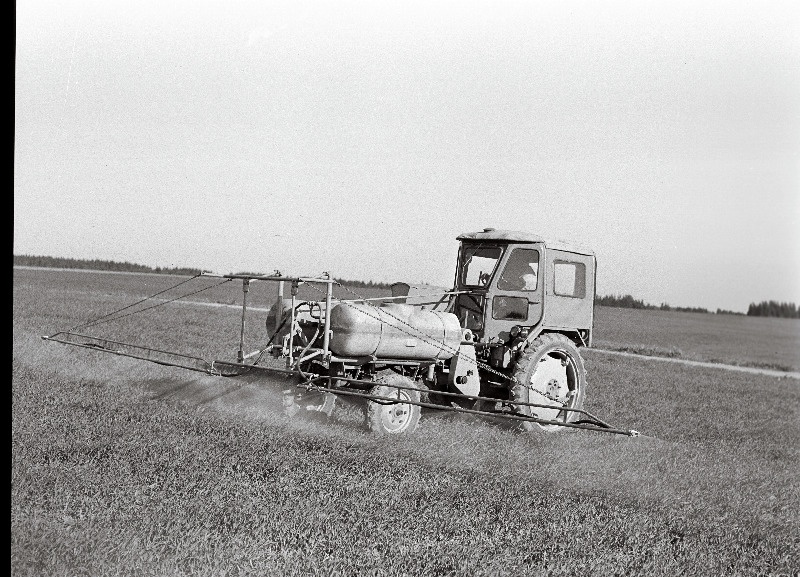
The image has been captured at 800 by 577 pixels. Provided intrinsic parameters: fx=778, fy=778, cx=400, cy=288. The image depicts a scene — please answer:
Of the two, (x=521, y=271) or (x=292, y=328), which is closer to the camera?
(x=292, y=328)

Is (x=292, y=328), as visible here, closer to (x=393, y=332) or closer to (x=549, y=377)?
(x=393, y=332)

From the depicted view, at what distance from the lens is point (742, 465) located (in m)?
10.8

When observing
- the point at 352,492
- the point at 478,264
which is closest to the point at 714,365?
the point at 478,264

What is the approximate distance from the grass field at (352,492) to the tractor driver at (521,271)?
6.90 feet

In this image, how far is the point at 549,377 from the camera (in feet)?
37.0

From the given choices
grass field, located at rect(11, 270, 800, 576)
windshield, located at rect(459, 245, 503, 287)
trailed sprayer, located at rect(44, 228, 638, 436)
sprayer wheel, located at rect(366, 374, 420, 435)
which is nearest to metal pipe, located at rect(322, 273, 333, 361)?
trailed sprayer, located at rect(44, 228, 638, 436)

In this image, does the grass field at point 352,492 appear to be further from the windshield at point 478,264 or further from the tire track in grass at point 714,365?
the tire track in grass at point 714,365

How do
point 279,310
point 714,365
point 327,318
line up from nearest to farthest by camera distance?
1. point 327,318
2. point 279,310
3. point 714,365

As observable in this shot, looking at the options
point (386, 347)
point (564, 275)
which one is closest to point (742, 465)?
point (564, 275)

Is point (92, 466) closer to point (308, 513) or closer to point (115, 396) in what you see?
point (308, 513)

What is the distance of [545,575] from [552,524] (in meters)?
1.12

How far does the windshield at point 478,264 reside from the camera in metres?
11.3

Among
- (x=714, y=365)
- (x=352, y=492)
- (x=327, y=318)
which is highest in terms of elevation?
(x=327, y=318)

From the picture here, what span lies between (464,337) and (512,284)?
1216mm
